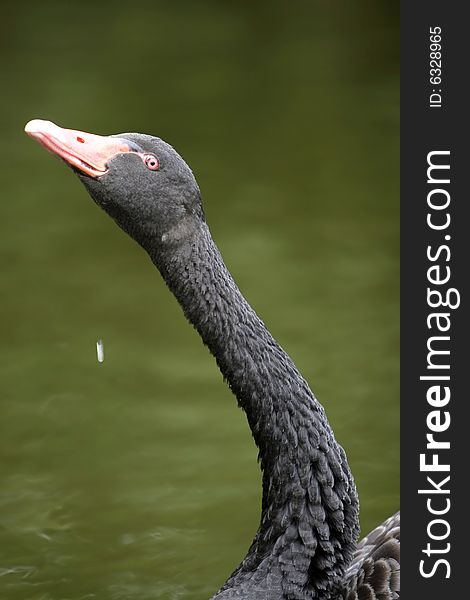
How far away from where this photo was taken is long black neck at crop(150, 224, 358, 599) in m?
3.36

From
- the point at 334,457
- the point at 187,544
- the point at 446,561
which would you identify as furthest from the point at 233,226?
the point at 446,561

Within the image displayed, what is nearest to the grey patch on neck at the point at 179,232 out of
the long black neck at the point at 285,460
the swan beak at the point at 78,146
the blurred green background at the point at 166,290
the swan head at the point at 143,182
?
the swan head at the point at 143,182

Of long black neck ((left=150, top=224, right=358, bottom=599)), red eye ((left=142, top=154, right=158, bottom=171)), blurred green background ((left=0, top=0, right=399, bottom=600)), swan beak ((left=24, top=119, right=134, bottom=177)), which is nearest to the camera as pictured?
swan beak ((left=24, top=119, right=134, bottom=177))

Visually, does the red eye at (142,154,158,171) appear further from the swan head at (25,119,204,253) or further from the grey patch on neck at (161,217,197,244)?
the grey patch on neck at (161,217,197,244)

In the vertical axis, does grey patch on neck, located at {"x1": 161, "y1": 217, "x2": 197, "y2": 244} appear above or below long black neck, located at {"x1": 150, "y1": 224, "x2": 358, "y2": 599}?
above

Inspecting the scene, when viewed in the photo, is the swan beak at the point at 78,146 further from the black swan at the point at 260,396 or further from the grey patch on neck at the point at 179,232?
the grey patch on neck at the point at 179,232

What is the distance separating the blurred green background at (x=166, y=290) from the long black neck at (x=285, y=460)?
0.76 m

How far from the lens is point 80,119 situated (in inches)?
297

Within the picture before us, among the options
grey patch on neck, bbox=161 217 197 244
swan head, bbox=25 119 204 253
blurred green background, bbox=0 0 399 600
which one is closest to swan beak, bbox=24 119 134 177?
swan head, bbox=25 119 204 253

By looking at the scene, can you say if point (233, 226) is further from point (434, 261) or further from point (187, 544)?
point (434, 261)

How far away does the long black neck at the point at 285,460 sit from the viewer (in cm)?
336

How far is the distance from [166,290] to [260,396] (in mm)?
2717

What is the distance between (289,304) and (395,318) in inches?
19.0

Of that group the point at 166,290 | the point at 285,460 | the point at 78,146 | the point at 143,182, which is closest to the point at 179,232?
the point at 143,182
